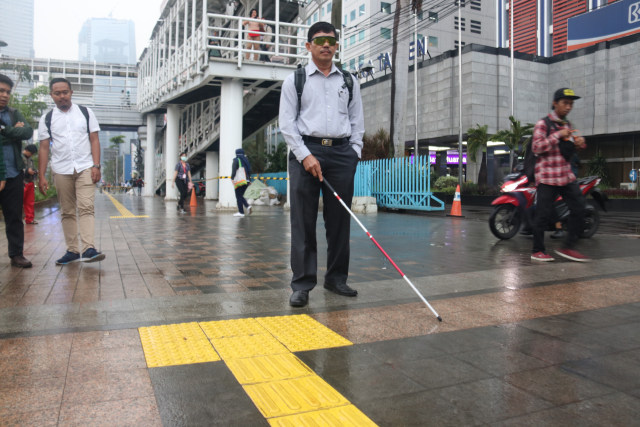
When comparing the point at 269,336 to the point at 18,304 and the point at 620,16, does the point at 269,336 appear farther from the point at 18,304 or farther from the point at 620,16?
the point at 620,16

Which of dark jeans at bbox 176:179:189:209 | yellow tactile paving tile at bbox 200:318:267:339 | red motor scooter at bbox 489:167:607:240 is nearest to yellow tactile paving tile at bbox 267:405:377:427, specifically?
yellow tactile paving tile at bbox 200:318:267:339

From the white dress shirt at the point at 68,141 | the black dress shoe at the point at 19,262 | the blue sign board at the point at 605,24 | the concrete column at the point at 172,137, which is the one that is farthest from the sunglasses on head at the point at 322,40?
the blue sign board at the point at 605,24

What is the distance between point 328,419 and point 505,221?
686 cm

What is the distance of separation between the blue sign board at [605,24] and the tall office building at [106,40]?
17255cm

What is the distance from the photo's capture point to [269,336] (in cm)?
297

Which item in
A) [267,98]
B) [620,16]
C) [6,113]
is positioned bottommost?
[6,113]

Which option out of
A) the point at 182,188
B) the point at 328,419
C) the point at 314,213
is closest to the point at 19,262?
the point at 314,213

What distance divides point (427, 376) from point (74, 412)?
1470 mm

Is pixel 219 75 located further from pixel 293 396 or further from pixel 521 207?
pixel 293 396

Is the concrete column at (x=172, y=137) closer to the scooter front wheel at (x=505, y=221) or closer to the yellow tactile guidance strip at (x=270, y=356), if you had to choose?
the scooter front wheel at (x=505, y=221)

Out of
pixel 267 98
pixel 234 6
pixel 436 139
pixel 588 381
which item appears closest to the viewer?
pixel 588 381

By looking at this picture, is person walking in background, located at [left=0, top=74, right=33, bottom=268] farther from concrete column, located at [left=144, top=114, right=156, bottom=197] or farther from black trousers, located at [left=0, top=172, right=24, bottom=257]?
concrete column, located at [left=144, top=114, right=156, bottom=197]

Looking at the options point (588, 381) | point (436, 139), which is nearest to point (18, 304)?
point (588, 381)

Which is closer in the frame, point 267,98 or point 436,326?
point 436,326
